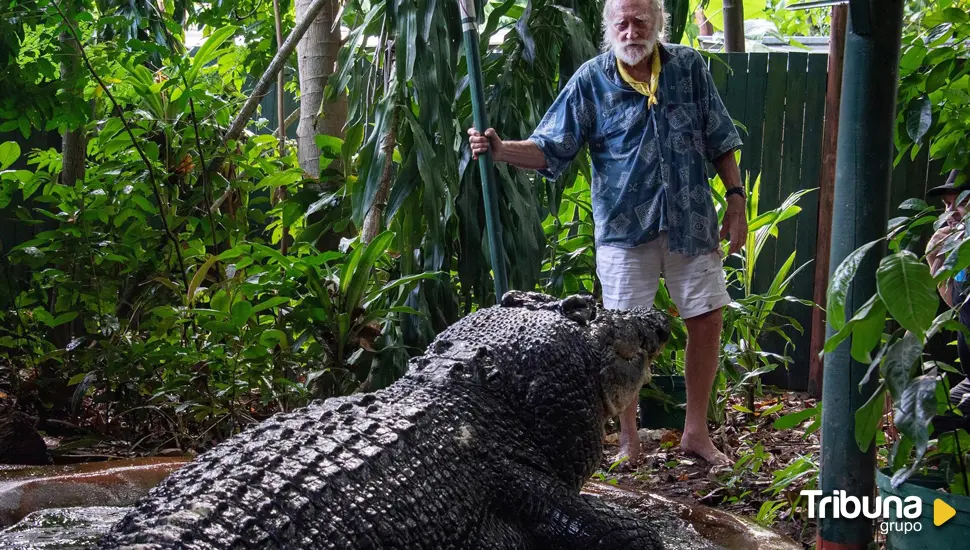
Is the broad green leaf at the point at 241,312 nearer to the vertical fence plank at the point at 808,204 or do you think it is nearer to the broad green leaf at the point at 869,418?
the broad green leaf at the point at 869,418

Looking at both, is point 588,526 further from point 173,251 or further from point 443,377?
point 173,251

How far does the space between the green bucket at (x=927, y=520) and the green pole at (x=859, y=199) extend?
9 cm

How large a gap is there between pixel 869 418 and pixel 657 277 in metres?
1.80

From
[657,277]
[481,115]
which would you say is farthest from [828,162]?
[481,115]

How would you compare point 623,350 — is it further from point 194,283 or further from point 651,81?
point 194,283

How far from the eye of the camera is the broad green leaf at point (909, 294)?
5.85 feet

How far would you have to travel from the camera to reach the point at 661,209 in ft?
11.8

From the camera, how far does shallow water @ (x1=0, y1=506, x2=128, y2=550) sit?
2283 millimetres

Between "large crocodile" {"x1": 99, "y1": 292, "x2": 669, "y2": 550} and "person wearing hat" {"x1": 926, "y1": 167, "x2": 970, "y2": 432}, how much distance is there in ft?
2.76

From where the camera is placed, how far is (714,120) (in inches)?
145

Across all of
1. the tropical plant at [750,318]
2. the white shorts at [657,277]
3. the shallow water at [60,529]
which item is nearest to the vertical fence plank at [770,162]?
the tropical plant at [750,318]

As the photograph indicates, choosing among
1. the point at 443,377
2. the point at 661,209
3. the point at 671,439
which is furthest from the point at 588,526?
the point at 671,439

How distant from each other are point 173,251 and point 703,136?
2.71 metres

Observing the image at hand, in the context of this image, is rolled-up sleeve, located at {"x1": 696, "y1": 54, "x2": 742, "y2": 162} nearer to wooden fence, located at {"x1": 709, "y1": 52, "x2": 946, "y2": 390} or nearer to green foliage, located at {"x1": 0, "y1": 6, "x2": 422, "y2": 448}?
green foliage, located at {"x1": 0, "y1": 6, "x2": 422, "y2": 448}
